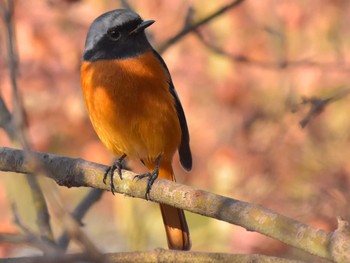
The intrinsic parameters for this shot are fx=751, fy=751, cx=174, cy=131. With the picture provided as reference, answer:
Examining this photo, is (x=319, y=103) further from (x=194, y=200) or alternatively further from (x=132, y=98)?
(x=132, y=98)

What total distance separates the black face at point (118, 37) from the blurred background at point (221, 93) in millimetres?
1214

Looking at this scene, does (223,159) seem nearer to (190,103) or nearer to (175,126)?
(190,103)

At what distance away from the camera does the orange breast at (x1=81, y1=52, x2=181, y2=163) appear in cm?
440

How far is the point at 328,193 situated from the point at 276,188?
42.2 inches

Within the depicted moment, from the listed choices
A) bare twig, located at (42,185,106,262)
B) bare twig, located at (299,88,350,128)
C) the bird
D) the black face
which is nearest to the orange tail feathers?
the bird

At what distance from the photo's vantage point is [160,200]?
11.7ft

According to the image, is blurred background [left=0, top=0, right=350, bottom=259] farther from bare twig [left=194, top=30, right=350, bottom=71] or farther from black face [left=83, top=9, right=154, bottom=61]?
black face [left=83, top=9, right=154, bottom=61]

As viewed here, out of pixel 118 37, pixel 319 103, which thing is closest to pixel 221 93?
pixel 118 37

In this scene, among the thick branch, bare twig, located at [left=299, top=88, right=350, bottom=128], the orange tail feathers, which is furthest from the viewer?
the orange tail feathers

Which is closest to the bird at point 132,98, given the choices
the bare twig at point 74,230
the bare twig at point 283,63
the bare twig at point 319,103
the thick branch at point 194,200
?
the thick branch at point 194,200

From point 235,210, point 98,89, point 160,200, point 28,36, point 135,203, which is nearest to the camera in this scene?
point 235,210

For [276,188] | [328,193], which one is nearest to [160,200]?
[328,193]

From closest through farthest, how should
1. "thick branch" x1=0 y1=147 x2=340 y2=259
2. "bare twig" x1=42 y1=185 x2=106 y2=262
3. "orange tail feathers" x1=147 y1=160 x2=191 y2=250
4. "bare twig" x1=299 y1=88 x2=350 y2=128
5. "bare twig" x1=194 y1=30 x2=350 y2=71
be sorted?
"bare twig" x1=42 y1=185 x2=106 y2=262
"thick branch" x1=0 y1=147 x2=340 y2=259
"bare twig" x1=299 y1=88 x2=350 y2=128
"orange tail feathers" x1=147 y1=160 x2=191 y2=250
"bare twig" x1=194 y1=30 x2=350 y2=71

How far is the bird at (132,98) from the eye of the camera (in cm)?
441
